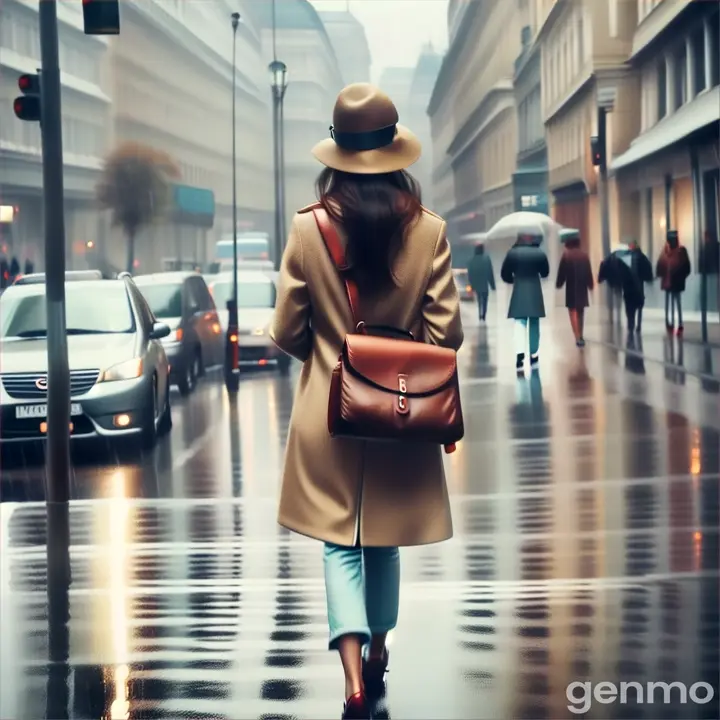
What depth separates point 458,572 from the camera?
7164 millimetres

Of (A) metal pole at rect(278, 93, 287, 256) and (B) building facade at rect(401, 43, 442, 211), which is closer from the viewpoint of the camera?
(B) building facade at rect(401, 43, 442, 211)

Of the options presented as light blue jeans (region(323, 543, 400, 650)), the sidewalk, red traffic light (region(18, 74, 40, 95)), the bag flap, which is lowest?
light blue jeans (region(323, 543, 400, 650))

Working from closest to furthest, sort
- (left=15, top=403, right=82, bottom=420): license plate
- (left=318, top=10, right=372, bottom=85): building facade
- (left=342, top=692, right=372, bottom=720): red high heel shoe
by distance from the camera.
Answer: (left=342, top=692, right=372, bottom=720): red high heel shoe → (left=318, top=10, right=372, bottom=85): building facade → (left=15, top=403, right=82, bottom=420): license plate

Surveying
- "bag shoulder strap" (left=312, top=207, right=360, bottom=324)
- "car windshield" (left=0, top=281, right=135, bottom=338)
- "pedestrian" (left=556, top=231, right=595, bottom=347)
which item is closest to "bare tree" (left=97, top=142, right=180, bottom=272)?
"car windshield" (left=0, top=281, right=135, bottom=338)

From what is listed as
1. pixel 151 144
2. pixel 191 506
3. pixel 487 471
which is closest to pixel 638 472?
pixel 487 471

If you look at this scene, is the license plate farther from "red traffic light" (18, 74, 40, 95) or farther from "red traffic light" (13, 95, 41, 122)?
"red traffic light" (18, 74, 40, 95)

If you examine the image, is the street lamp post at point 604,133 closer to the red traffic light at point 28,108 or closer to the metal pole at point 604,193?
the metal pole at point 604,193

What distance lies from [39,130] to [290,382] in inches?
297

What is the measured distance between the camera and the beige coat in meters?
4.78

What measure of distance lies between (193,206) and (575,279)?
2.79 m

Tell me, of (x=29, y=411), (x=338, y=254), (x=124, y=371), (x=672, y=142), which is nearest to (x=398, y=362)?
(x=338, y=254)

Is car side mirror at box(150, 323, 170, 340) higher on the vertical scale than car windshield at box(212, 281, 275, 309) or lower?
lower

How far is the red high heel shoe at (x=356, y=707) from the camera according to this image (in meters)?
4.58

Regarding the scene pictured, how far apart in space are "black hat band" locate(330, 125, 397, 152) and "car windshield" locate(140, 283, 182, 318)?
5445mm
